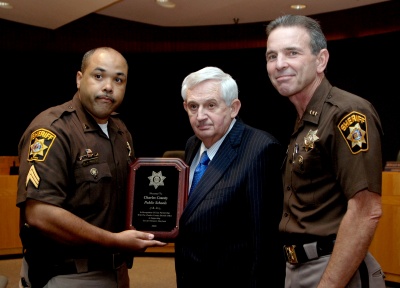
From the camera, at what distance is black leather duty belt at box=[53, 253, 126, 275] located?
193cm

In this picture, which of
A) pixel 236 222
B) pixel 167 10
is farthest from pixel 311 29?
pixel 167 10

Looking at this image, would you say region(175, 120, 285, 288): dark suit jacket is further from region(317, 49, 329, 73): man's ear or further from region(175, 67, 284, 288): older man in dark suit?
region(317, 49, 329, 73): man's ear

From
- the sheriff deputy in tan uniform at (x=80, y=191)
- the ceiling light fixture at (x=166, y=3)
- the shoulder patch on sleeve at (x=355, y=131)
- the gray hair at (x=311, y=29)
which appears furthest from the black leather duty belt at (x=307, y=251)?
the ceiling light fixture at (x=166, y=3)

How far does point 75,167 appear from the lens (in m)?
1.95

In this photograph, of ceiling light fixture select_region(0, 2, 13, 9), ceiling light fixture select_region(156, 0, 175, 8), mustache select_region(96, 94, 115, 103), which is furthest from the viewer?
ceiling light fixture select_region(156, 0, 175, 8)

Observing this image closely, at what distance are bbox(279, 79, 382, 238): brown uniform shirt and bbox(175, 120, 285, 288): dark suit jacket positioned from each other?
84 millimetres

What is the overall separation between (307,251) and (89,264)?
91 centimetres

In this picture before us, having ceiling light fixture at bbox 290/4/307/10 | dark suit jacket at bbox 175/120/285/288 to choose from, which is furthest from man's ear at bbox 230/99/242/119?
ceiling light fixture at bbox 290/4/307/10

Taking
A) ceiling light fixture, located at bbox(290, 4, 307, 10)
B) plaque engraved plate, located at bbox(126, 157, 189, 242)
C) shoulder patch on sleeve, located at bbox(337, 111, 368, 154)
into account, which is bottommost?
plaque engraved plate, located at bbox(126, 157, 189, 242)

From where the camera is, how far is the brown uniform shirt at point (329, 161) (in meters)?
1.50

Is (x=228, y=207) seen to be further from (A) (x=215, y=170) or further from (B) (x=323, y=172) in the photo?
(B) (x=323, y=172)

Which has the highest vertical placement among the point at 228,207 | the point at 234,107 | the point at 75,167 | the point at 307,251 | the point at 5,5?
the point at 5,5

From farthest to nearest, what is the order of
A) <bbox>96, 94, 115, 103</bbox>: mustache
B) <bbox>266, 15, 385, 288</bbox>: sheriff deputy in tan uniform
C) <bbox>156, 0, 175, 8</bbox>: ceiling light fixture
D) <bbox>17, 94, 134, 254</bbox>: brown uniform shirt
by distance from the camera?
<bbox>156, 0, 175, 8</bbox>: ceiling light fixture < <bbox>96, 94, 115, 103</bbox>: mustache < <bbox>17, 94, 134, 254</bbox>: brown uniform shirt < <bbox>266, 15, 385, 288</bbox>: sheriff deputy in tan uniform

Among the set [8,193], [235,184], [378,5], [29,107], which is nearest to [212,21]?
[378,5]
